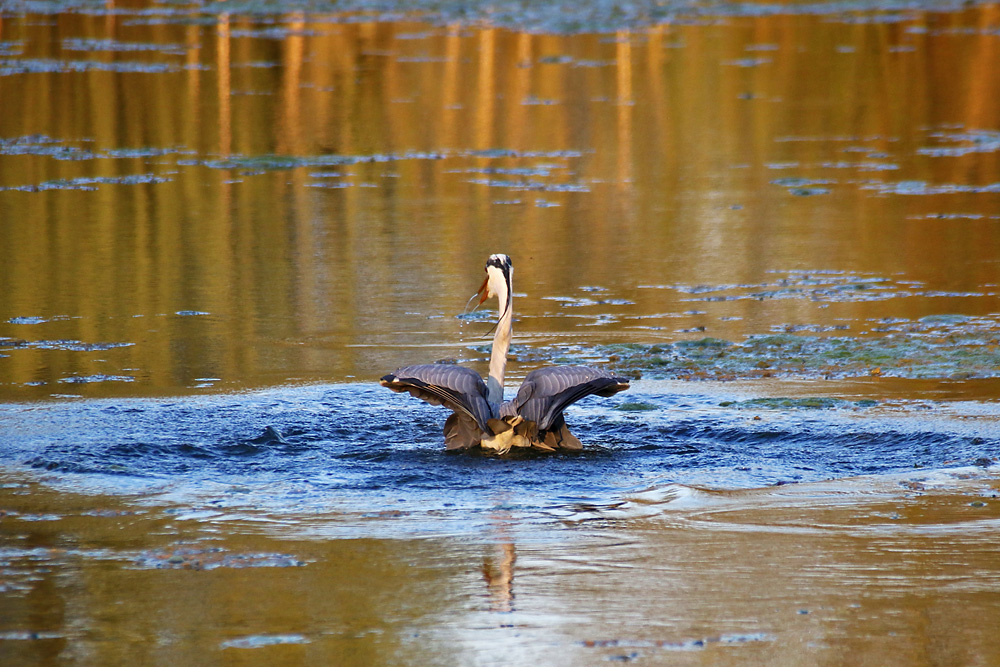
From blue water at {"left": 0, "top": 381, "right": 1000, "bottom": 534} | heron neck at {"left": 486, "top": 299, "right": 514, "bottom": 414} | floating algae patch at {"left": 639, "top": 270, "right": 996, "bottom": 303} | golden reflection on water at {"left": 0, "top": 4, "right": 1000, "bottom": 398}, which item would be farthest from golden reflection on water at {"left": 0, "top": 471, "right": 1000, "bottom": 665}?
floating algae patch at {"left": 639, "top": 270, "right": 996, "bottom": 303}

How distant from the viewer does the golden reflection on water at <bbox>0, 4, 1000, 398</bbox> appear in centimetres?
1002

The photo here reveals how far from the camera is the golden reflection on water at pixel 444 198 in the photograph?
10.0 meters

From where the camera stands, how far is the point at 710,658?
4492 millimetres

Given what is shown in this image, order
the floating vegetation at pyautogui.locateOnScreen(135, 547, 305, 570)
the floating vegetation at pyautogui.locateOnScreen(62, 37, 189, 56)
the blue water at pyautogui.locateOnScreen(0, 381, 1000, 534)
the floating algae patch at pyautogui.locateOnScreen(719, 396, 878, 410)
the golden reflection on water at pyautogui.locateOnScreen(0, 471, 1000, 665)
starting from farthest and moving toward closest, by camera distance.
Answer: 1. the floating vegetation at pyautogui.locateOnScreen(62, 37, 189, 56)
2. the floating algae patch at pyautogui.locateOnScreen(719, 396, 878, 410)
3. the blue water at pyautogui.locateOnScreen(0, 381, 1000, 534)
4. the floating vegetation at pyautogui.locateOnScreen(135, 547, 305, 570)
5. the golden reflection on water at pyautogui.locateOnScreen(0, 471, 1000, 665)

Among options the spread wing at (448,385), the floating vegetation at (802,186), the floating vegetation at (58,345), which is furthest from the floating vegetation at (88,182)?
the spread wing at (448,385)

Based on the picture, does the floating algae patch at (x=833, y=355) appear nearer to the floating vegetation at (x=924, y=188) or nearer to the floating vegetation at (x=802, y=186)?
the floating vegetation at (x=924, y=188)

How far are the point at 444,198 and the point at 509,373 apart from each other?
6.19 metres

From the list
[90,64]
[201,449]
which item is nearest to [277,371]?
[201,449]

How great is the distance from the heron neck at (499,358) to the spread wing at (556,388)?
333mm

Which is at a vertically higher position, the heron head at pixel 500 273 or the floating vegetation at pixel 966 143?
the floating vegetation at pixel 966 143

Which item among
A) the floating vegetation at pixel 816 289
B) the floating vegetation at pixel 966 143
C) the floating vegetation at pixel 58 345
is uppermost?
the floating vegetation at pixel 966 143

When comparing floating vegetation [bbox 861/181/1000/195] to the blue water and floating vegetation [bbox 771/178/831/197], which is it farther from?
the blue water

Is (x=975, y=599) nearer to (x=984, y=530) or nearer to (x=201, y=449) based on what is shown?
(x=984, y=530)

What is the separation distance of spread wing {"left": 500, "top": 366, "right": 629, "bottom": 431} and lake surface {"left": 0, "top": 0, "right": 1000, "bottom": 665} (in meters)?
0.26
